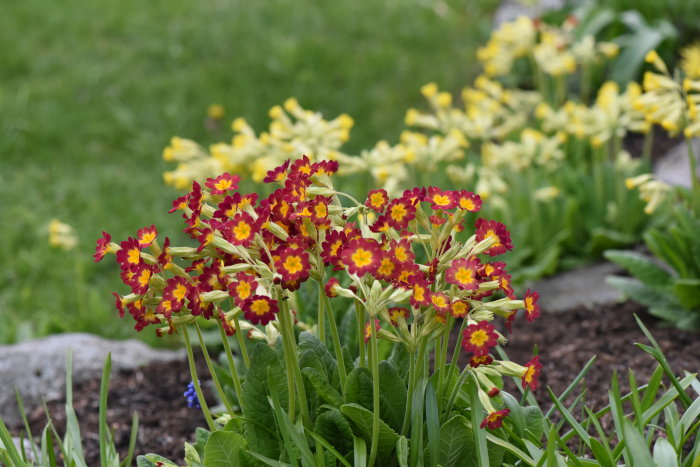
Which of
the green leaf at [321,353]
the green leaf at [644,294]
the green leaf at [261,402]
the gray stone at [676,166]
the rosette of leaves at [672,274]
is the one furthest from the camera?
the gray stone at [676,166]

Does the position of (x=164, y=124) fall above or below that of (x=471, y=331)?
above

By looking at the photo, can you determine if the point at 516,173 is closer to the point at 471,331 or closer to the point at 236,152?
the point at 236,152

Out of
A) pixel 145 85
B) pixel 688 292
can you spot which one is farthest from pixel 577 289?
pixel 145 85

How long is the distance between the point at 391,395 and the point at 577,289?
198 centimetres

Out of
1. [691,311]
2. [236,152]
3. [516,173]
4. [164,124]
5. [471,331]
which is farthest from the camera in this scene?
[164,124]

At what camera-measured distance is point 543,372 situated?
3.01 metres

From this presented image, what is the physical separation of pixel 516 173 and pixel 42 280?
2516mm

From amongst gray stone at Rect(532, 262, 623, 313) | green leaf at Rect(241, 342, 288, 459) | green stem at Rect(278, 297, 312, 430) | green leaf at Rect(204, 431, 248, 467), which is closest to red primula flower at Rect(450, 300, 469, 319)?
green stem at Rect(278, 297, 312, 430)

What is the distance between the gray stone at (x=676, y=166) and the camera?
4348 millimetres

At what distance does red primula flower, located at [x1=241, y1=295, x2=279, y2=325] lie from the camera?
1.65 meters

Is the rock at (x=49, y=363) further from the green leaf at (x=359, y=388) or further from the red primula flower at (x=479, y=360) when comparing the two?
the red primula flower at (x=479, y=360)

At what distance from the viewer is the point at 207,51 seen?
21.6ft

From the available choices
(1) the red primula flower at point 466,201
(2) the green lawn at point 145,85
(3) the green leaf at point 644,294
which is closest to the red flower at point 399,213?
(1) the red primula flower at point 466,201

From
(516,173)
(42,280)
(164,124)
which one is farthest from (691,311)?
(164,124)
